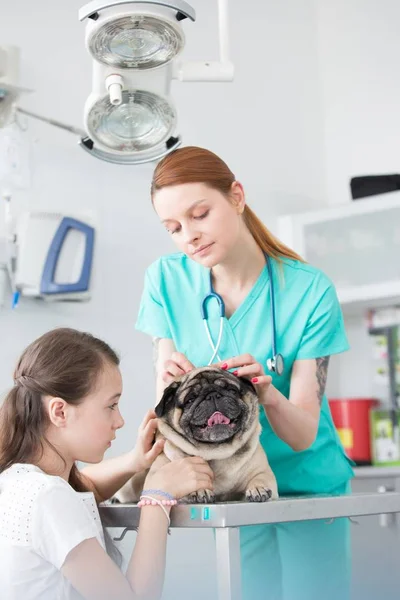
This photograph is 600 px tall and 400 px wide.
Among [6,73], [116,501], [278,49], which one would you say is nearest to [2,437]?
[116,501]

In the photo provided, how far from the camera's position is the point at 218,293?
1608 millimetres

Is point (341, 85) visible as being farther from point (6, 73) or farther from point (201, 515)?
point (201, 515)

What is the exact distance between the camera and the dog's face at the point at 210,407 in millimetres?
1244

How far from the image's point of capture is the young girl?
1.07m

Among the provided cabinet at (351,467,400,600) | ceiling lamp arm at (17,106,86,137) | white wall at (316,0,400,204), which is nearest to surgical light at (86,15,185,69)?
cabinet at (351,467,400,600)

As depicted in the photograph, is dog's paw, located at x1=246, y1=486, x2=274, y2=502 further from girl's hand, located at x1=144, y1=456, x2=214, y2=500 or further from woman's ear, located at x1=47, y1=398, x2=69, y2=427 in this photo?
woman's ear, located at x1=47, y1=398, x2=69, y2=427

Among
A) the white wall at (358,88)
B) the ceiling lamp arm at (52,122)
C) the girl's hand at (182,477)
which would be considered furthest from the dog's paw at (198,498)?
the white wall at (358,88)

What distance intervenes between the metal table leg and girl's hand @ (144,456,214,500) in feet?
0.45

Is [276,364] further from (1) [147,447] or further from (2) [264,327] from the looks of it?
(1) [147,447]

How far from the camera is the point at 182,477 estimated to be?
1188 mm

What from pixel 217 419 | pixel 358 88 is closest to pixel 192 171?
pixel 217 419

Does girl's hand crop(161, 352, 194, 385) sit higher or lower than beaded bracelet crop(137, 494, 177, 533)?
higher

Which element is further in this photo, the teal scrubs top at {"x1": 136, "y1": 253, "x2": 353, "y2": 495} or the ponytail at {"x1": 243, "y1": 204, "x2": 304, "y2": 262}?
the ponytail at {"x1": 243, "y1": 204, "x2": 304, "y2": 262}

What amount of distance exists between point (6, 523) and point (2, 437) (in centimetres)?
18
